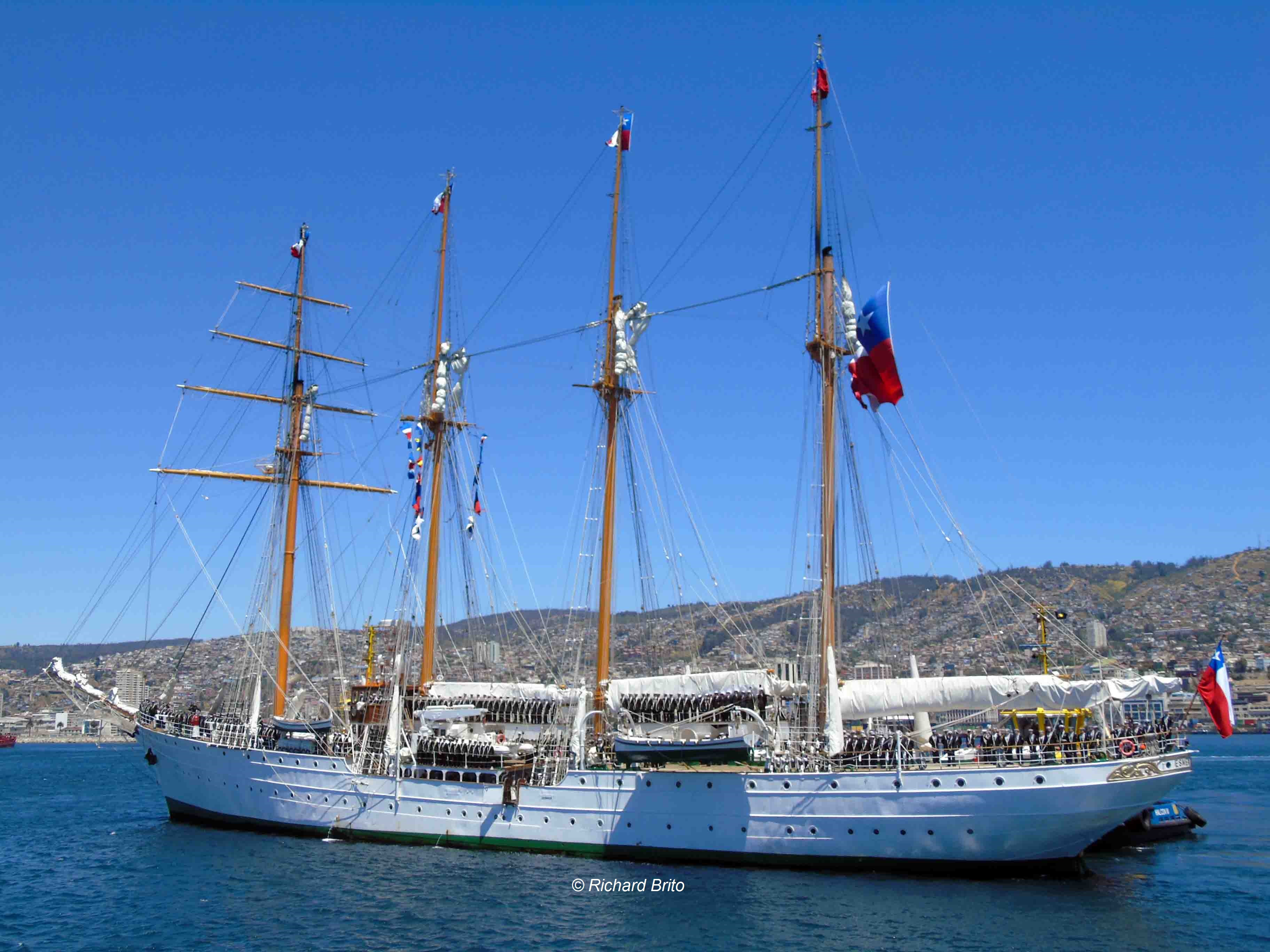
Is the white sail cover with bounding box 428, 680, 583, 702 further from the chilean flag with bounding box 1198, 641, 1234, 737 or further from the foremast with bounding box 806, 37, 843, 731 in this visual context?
the chilean flag with bounding box 1198, 641, 1234, 737

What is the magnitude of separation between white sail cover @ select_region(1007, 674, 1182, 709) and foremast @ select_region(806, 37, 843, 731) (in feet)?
19.1

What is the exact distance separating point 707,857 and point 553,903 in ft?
18.1

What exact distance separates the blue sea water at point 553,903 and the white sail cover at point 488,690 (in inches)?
246

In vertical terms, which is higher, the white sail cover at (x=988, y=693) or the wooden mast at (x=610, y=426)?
the wooden mast at (x=610, y=426)

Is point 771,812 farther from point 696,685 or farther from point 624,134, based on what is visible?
point 624,134

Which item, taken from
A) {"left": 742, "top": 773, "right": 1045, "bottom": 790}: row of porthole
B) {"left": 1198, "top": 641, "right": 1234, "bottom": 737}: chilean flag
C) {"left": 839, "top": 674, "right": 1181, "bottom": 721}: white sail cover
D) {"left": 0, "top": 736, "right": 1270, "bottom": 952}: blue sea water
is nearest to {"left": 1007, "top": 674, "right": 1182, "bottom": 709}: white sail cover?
{"left": 839, "top": 674, "right": 1181, "bottom": 721}: white sail cover

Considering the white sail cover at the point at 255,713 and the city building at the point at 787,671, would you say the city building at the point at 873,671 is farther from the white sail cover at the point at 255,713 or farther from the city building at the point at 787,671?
the white sail cover at the point at 255,713

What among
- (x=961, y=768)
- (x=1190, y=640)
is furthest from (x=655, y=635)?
(x=1190, y=640)

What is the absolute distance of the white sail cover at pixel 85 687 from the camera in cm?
4159

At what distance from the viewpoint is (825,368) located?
32.0m

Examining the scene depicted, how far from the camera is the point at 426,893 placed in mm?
25188

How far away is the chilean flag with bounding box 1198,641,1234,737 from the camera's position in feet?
84.0

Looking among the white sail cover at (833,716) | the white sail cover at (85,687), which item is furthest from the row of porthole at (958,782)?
the white sail cover at (85,687)

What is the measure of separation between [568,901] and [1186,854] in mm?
22188
